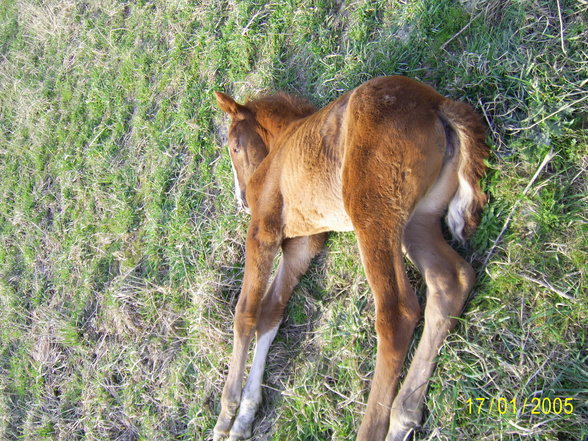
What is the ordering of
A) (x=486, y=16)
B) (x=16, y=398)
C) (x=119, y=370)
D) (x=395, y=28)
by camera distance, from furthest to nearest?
(x=16, y=398) → (x=119, y=370) → (x=395, y=28) → (x=486, y=16)

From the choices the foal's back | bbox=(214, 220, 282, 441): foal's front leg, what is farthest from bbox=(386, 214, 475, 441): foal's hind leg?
bbox=(214, 220, 282, 441): foal's front leg

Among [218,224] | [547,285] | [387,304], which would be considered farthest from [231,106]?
[547,285]

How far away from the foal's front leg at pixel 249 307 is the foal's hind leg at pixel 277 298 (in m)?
0.12

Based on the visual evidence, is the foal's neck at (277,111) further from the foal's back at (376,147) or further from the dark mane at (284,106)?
the foal's back at (376,147)

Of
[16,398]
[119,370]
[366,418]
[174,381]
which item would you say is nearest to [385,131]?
[366,418]

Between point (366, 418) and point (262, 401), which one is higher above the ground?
point (366, 418)

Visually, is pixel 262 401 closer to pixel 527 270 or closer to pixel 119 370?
pixel 119 370

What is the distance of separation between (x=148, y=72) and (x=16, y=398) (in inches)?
155

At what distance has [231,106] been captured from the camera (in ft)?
12.1

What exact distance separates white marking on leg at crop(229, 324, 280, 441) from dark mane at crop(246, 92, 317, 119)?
1798 millimetres

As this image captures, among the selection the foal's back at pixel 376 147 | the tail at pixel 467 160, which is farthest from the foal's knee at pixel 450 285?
the foal's back at pixel 376 147

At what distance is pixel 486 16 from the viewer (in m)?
3.13
